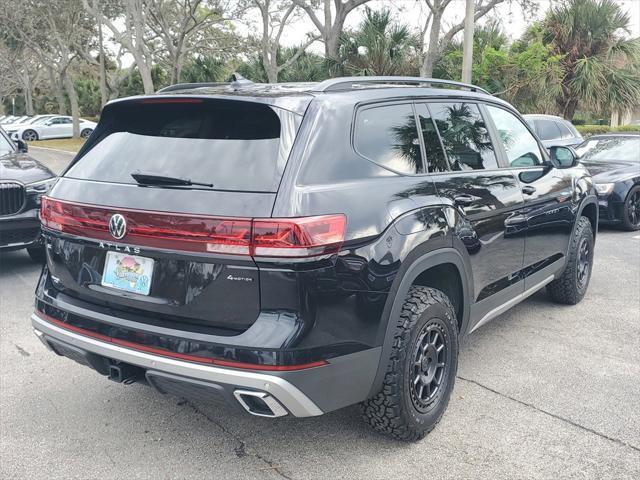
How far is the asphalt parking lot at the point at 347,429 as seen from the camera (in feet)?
9.70

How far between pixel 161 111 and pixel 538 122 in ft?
36.2

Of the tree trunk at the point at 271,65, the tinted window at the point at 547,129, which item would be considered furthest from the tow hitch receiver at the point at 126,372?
the tree trunk at the point at 271,65

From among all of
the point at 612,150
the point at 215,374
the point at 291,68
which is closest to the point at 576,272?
the point at 215,374

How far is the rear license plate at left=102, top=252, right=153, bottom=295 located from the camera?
2.75 metres

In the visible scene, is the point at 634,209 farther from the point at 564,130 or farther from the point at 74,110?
the point at 74,110

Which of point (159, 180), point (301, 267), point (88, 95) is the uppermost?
point (88, 95)

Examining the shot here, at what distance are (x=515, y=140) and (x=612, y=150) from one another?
248 inches

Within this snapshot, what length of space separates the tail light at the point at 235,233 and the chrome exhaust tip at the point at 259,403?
0.55 metres

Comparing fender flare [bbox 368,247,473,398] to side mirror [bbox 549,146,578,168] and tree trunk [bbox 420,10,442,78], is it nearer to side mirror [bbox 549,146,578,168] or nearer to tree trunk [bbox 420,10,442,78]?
side mirror [bbox 549,146,578,168]

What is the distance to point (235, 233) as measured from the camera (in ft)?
8.23

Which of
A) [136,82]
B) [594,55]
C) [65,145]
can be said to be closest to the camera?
[594,55]

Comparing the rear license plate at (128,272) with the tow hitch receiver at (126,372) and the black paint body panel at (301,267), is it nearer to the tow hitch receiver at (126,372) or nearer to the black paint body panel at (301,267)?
the black paint body panel at (301,267)

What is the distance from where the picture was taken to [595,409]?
351 cm

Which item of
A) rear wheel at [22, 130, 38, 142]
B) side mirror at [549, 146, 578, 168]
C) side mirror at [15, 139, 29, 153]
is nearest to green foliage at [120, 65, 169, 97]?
rear wheel at [22, 130, 38, 142]
